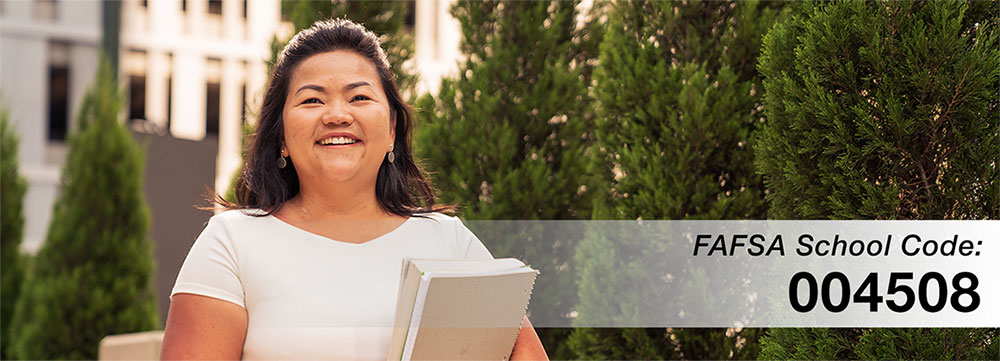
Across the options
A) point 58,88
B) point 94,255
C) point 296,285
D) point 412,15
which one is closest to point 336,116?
point 296,285

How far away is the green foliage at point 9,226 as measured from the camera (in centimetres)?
1070

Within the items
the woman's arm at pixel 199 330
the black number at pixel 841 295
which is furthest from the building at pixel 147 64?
the woman's arm at pixel 199 330

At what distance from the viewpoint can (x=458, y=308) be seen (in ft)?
6.73

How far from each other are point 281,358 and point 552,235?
140 inches

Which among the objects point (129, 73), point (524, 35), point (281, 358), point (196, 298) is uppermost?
point (129, 73)

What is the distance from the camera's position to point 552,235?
18.5ft

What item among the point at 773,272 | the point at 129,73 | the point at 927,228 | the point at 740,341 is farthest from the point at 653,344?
the point at 129,73

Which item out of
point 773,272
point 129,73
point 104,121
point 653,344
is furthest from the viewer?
point 129,73

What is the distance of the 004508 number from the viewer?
3145 millimetres

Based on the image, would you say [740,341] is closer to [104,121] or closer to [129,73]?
[104,121]

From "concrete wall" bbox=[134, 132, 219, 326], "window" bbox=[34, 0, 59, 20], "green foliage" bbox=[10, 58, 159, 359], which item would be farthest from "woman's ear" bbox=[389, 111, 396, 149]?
"window" bbox=[34, 0, 59, 20]

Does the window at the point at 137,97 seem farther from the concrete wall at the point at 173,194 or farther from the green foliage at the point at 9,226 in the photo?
the concrete wall at the point at 173,194

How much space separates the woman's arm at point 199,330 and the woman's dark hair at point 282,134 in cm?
31

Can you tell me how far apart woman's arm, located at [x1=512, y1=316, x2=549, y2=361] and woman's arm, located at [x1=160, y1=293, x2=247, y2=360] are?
675 millimetres
